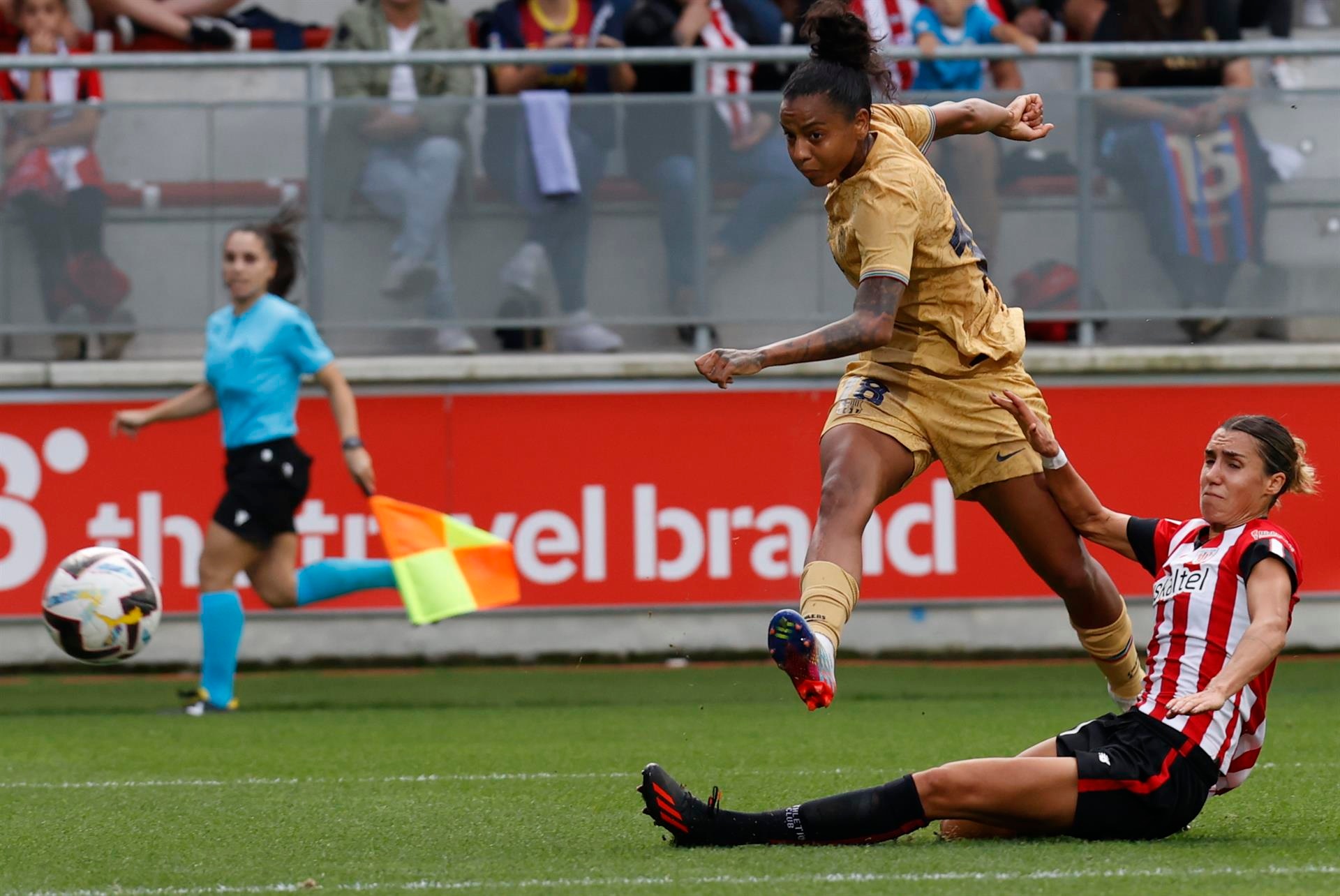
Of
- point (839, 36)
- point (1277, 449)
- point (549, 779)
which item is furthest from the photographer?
point (549, 779)

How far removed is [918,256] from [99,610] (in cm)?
403

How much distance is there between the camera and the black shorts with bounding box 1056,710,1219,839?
15.8 ft

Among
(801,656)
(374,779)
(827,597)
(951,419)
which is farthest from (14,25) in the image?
(801,656)

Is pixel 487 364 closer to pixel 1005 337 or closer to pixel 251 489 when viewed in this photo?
pixel 251 489

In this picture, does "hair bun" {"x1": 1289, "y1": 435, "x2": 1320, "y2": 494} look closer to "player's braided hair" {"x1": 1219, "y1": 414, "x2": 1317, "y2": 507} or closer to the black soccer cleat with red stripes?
"player's braided hair" {"x1": 1219, "y1": 414, "x2": 1317, "y2": 507}

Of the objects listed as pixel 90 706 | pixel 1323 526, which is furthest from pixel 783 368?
pixel 90 706

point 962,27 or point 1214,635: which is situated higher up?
point 962,27

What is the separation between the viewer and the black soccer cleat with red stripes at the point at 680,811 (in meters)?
4.86

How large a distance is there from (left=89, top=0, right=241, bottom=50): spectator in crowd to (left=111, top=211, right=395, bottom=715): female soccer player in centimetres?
370

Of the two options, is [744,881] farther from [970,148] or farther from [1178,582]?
[970,148]

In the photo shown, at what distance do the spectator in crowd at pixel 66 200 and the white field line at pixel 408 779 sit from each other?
176 inches

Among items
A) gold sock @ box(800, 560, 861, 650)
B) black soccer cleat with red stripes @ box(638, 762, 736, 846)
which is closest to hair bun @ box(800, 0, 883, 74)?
gold sock @ box(800, 560, 861, 650)

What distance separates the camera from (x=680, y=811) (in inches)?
194

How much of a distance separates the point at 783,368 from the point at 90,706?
408 cm
